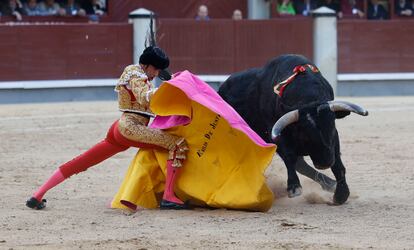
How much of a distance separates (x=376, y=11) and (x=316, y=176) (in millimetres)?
10290

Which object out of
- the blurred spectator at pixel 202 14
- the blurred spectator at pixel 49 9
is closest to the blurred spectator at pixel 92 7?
the blurred spectator at pixel 49 9

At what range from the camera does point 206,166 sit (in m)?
5.49

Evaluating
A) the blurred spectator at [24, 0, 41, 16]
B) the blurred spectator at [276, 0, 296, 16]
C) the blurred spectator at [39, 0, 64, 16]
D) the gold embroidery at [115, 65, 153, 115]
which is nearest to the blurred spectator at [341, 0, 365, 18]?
the blurred spectator at [276, 0, 296, 16]

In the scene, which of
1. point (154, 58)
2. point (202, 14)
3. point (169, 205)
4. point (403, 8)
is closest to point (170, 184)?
point (169, 205)

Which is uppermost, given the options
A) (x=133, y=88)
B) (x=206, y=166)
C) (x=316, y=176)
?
(x=133, y=88)

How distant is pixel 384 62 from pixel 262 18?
2099 mm

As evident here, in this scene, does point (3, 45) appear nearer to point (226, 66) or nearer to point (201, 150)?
point (226, 66)

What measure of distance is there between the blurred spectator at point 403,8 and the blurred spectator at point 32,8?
19.6ft

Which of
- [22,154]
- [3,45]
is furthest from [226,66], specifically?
[22,154]

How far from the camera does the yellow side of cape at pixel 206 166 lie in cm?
539

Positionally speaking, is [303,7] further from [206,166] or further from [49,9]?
[206,166]

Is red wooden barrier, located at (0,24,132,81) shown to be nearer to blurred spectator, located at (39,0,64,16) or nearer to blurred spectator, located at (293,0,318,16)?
blurred spectator, located at (39,0,64,16)

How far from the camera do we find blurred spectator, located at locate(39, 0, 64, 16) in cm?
1426

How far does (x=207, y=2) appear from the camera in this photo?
16.1 metres
